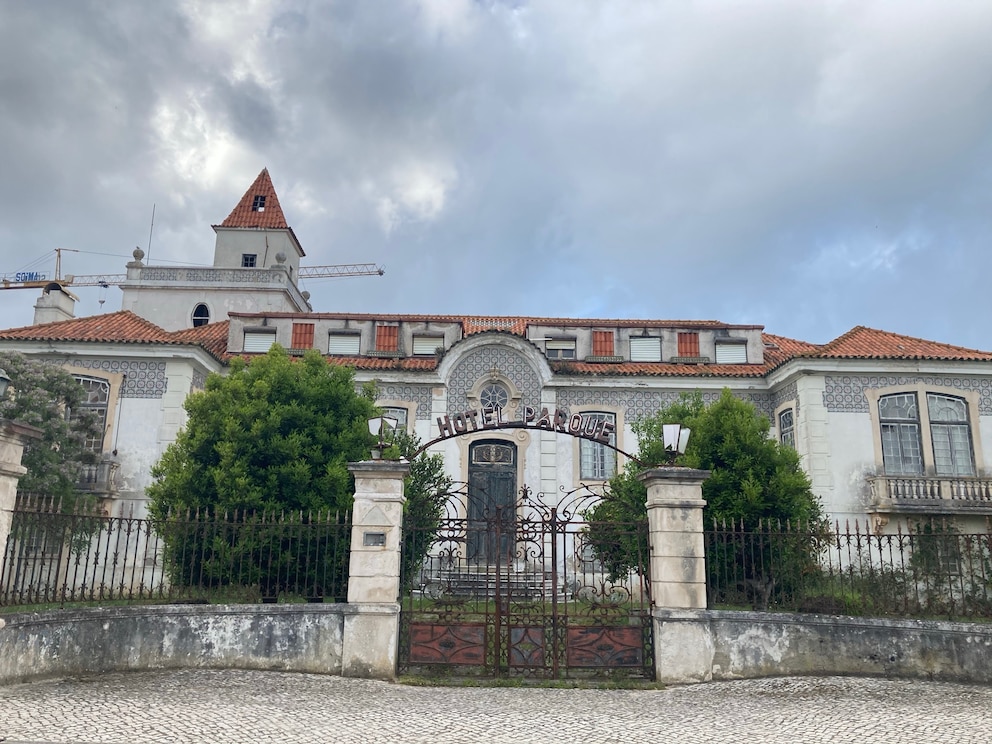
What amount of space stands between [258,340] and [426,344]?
4.92 metres

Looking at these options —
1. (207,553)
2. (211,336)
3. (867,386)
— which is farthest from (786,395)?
(211,336)

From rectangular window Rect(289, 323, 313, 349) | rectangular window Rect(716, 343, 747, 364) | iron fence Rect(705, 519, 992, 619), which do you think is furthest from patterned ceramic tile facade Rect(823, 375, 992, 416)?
rectangular window Rect(289, 323, 313, 349)

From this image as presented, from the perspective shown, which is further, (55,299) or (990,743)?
(55,299)

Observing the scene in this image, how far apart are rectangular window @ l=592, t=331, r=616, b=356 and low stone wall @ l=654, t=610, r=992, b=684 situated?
12.9 meters

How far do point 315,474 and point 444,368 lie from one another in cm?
769

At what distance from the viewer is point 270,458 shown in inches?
540

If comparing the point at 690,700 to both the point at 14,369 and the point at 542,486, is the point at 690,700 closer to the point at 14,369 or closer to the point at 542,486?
the point at 542,486

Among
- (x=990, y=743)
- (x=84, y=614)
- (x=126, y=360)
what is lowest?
(x=990, y=743)

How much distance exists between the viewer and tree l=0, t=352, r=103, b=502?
1595cm

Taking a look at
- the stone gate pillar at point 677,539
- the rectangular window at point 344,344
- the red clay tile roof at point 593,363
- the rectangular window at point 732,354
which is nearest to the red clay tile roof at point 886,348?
the red clay tile roof at point 593,363

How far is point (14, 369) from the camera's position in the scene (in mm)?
16719

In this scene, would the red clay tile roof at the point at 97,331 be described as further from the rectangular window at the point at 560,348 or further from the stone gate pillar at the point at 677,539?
the stone gate pillar at the point at 677,539

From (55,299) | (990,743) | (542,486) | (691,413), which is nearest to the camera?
(990,743)

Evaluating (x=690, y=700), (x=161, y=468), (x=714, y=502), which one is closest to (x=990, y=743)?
(x=690, y=700)
